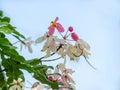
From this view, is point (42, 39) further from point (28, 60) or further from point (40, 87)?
point (40, 87)

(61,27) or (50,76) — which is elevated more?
(61,27)

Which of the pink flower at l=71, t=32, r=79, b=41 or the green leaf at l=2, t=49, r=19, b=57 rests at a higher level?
the pink flower at l=71, t=32, r=79, b=41

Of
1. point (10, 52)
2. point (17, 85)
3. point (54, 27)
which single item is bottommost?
point (17, 85)

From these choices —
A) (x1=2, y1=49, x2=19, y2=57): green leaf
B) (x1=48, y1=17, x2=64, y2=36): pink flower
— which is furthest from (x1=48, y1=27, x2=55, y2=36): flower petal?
(x1=2, y1=49, x2=19, y2=57): green leaf

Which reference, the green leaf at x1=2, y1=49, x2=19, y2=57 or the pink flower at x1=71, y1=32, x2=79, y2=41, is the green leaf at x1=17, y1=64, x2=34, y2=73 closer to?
the green leaf at x1=2, y1=49, x2=19, y2=57

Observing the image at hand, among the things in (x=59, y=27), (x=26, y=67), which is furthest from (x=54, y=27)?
(x=26, y=67)

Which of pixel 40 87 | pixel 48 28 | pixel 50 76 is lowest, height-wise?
pixel 40 87

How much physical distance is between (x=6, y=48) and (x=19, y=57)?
5 centimetres

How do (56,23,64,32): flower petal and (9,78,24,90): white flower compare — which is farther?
(56,23,64,32): flower petal

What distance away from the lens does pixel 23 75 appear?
1.19 m

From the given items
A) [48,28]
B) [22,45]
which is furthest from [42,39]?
[22,45]

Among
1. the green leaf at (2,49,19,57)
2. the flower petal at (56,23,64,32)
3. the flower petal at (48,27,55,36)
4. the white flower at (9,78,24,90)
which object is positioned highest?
the flower petal at (56,23,64,32)

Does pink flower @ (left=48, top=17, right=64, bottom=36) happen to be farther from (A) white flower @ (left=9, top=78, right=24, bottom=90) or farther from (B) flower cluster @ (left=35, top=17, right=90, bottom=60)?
(A) white flower @ (left=9, top=78, right=24, bottom=90)

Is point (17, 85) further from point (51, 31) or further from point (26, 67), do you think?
point (51, 31)
